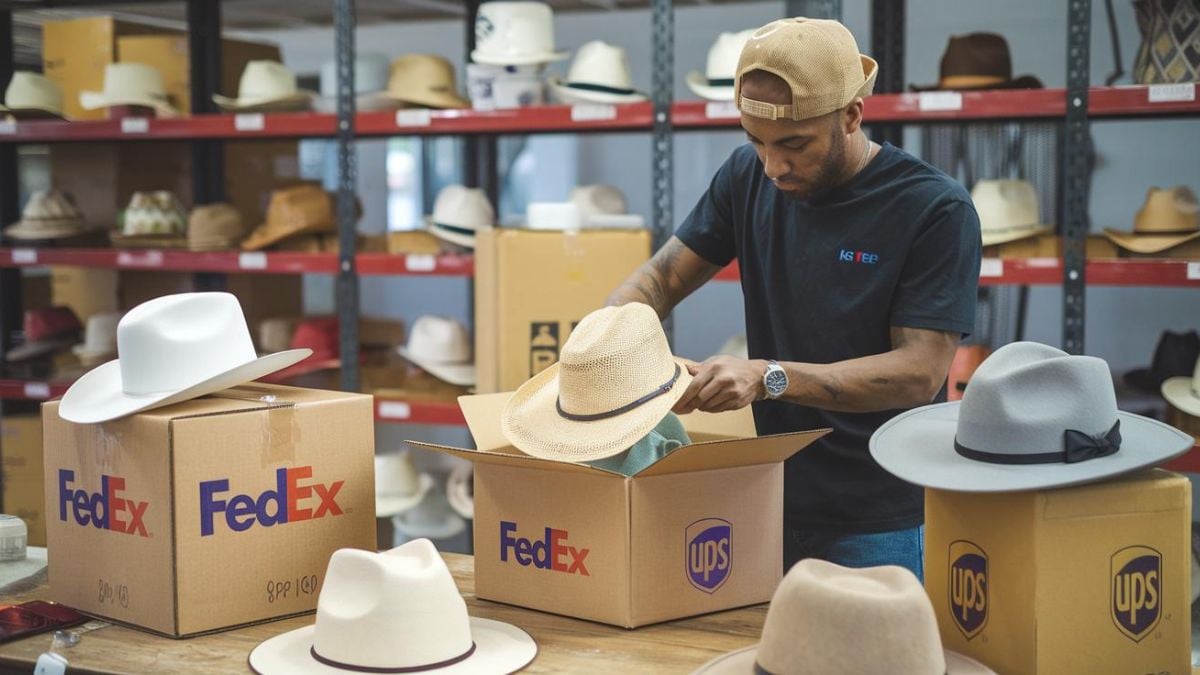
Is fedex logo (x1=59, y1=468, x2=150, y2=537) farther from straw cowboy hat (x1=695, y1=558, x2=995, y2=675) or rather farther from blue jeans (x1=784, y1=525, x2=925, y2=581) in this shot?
blue jeans (x1=784, y1=525, x2=925, y2=581)

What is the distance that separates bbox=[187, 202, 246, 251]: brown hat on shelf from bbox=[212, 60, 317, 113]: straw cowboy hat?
41cm

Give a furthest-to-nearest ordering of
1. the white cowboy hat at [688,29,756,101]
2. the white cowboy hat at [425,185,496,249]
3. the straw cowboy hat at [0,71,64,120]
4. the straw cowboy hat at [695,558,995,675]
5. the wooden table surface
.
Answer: the straw cowboy hat at [0,71,64,120], the white cowboy hat at [425,185,496,249], the white cowboy hat at [688,29,756,101], the wooden table surface, the straw cowboy hat at [695,558,995,675]

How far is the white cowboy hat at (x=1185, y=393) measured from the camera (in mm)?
3613

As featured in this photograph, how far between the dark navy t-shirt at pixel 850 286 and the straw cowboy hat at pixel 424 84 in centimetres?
234

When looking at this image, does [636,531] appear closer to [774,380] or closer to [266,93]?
[774,380]

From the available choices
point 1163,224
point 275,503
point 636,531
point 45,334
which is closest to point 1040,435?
point 636,531

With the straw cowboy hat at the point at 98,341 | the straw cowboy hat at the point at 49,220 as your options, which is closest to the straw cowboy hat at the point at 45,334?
the straw cowboy hat at the point at 98,341

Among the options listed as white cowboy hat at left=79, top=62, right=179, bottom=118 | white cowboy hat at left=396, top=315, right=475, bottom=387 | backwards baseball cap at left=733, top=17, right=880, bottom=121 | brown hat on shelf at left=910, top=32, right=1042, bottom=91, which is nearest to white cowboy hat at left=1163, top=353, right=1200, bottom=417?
brown hat on shelf at left=910, top=32, right=1042, bottom=91

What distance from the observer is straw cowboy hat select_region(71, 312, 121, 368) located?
511 cm

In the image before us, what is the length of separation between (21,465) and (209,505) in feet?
12.2

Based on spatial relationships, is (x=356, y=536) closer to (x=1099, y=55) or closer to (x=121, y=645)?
(x=121, y=645)

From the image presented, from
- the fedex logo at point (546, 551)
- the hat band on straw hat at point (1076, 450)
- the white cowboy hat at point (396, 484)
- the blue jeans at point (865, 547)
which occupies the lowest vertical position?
the white cowboy hat at point (396, 484)

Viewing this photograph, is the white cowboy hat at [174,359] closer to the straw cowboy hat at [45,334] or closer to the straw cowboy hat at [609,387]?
the straw cowboy hat at [609,387]

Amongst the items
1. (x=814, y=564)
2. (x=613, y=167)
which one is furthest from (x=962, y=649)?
(x=613, y=167)
